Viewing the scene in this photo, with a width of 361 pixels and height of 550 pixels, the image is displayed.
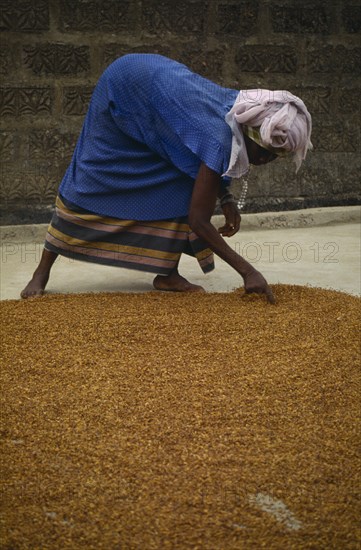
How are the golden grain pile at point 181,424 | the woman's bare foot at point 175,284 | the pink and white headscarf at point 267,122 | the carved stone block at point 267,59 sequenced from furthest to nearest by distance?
the carved stone block at point 267,59 < the woman's bare foot at point 175,284 < the pink and white headscarf at point 267,122 < the golden grain pile at point 181,424

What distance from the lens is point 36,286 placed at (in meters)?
4.06

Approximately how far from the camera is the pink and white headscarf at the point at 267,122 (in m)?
3.54

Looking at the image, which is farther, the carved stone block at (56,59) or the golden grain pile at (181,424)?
the carved stone block at (56,59)

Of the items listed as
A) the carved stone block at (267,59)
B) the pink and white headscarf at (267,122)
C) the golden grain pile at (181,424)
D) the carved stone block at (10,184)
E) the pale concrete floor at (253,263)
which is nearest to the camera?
the golden grain pile at (181,424)

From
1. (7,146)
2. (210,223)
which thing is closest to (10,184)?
(7,146)

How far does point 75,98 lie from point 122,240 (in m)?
2.09

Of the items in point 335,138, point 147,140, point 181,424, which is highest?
point 147,140

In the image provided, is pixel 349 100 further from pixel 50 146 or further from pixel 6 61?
pixel 6 61

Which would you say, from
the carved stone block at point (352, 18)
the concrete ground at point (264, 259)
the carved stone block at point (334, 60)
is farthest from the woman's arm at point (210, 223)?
the carved stone block at point (352, 18)

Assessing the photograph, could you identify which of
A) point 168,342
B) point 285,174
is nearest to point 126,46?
point 285,174

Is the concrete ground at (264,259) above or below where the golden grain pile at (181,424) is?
below

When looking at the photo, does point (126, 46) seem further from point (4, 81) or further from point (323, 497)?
point (323, 497)

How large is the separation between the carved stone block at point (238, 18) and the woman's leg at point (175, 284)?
2.62 metres

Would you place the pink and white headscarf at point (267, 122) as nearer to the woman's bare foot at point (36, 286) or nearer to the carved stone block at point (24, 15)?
the woman's bare foot at point (36, 286)
